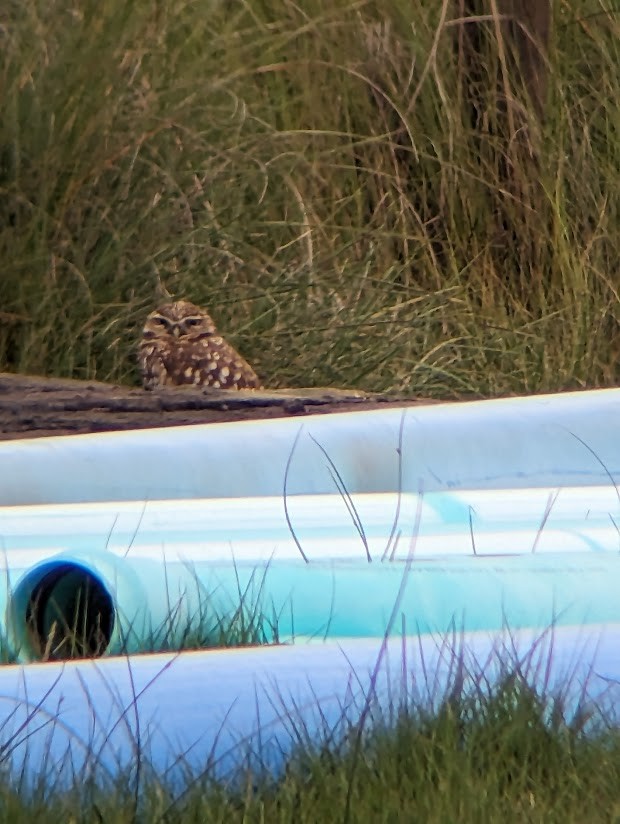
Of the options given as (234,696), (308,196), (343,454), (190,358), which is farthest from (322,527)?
(308,196)

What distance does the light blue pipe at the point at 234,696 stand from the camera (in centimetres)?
147

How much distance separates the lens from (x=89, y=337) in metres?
4.86

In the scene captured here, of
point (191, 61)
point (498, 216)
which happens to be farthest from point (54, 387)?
point (498, 216)

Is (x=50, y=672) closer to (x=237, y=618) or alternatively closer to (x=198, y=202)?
(x=237, y=618)

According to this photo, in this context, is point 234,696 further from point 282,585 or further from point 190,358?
point 190,358

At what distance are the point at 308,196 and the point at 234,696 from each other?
447 cm

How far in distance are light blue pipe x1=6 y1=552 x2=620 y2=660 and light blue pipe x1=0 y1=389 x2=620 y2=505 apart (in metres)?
0.99

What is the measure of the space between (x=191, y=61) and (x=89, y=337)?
1.24 m

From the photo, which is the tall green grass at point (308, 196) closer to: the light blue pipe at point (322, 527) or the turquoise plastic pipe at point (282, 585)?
the light blue pipe at point (322, 527)

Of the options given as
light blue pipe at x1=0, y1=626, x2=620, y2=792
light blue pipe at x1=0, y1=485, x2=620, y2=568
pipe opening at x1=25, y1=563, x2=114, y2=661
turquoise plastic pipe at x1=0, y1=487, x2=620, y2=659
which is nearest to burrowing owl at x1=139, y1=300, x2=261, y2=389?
light blue pipe at x1=0, y1=485, x2=620, y2=568

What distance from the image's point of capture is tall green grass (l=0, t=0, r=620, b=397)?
16.2 feet

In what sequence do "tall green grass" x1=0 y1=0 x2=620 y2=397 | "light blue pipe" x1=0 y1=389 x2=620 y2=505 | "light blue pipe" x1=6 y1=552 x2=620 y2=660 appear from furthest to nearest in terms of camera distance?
"tall green grass" x1=0 y1=0 x2=620 y2=397
"light blue pipe" x1=0 y1=389 x2=620 y2=505
"light blue pipe" x1=6 y1=552 x2=620 y2=660

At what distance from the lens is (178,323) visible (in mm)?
4520

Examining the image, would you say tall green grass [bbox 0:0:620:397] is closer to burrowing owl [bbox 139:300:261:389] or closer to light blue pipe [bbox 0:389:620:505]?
burrowing owl [bbox 139:300:261:389]
